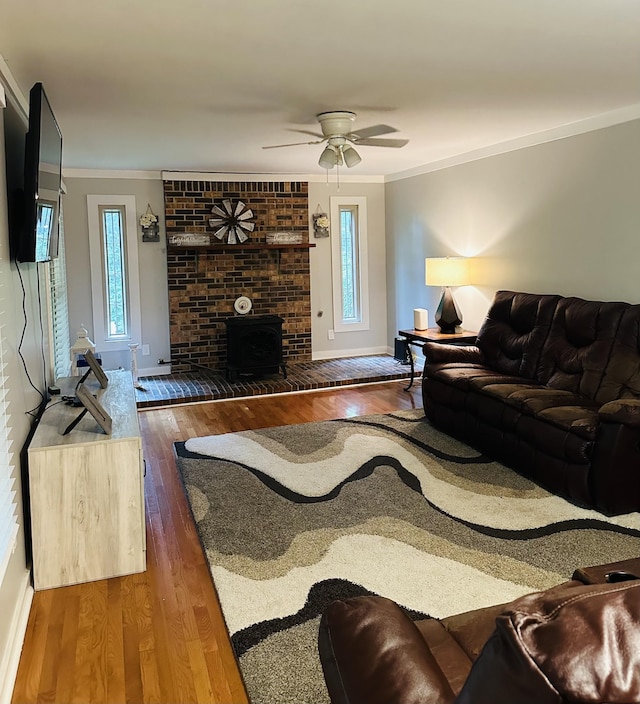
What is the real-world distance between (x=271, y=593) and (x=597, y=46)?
8.91 ft

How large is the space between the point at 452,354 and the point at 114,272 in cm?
369

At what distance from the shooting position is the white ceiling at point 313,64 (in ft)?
7.30

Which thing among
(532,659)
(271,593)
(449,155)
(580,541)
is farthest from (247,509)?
(449,155)

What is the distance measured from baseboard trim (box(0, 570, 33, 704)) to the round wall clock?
445cm

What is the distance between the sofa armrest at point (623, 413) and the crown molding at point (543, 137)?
6.71 ft

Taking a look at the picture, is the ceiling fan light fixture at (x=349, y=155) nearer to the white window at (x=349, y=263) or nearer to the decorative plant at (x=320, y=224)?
the decorative plant at (x=320, y=224)

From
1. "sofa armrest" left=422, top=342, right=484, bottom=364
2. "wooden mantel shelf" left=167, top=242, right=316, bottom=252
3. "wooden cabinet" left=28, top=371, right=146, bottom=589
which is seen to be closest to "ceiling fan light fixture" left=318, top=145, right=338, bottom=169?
"sofa armrest" left=422, top=342, right=484, bottom=364

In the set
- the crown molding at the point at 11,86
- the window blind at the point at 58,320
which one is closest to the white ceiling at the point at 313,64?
the crown molding at the point at 11,86

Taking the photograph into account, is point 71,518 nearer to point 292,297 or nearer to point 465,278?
point 465,278

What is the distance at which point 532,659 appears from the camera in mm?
668

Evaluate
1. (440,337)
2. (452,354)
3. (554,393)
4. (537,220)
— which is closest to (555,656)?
(554,393)

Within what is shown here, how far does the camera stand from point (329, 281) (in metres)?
7.19

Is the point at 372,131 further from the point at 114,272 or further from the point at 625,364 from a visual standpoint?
the point at 114,272

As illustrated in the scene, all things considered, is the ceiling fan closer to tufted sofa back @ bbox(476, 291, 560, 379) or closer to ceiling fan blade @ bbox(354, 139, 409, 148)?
ceiling fan blade @ bbox(354, 139, 409, 148)
